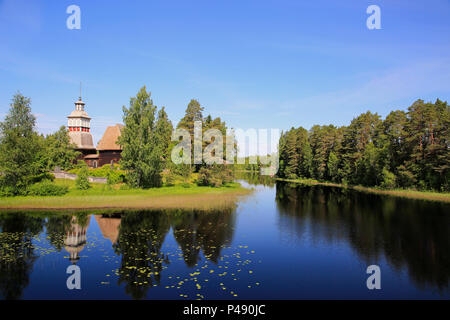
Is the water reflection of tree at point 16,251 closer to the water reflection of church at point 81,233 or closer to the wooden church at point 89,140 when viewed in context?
the water reflection of church at point 81,233

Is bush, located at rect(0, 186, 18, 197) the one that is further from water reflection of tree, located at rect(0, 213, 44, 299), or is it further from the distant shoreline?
water reflection of tree, located at rect(0, 213, 44, 299)

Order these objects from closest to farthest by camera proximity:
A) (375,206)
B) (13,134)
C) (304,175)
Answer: (13,134), (375,206), (304,175)

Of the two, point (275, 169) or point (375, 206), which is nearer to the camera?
point (375, 206)

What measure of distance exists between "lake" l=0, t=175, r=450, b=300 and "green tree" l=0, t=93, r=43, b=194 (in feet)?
27.8

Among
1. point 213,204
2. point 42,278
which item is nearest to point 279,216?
point 213,204

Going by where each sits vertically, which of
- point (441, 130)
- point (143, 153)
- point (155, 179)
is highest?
point (441, 130)

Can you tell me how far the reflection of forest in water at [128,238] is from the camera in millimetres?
14750

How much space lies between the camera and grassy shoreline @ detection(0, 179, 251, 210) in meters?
32.6

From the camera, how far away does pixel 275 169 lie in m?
120

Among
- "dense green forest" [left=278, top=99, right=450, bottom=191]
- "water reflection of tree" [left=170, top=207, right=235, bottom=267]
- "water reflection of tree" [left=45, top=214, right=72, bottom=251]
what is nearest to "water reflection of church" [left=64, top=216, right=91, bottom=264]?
"water reflection of tree" [left=45, top=214, right=72, bottom=251]

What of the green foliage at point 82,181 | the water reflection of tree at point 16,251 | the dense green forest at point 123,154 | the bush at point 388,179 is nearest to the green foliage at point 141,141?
the dense green forest at point 123,154

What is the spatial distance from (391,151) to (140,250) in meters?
59.5
